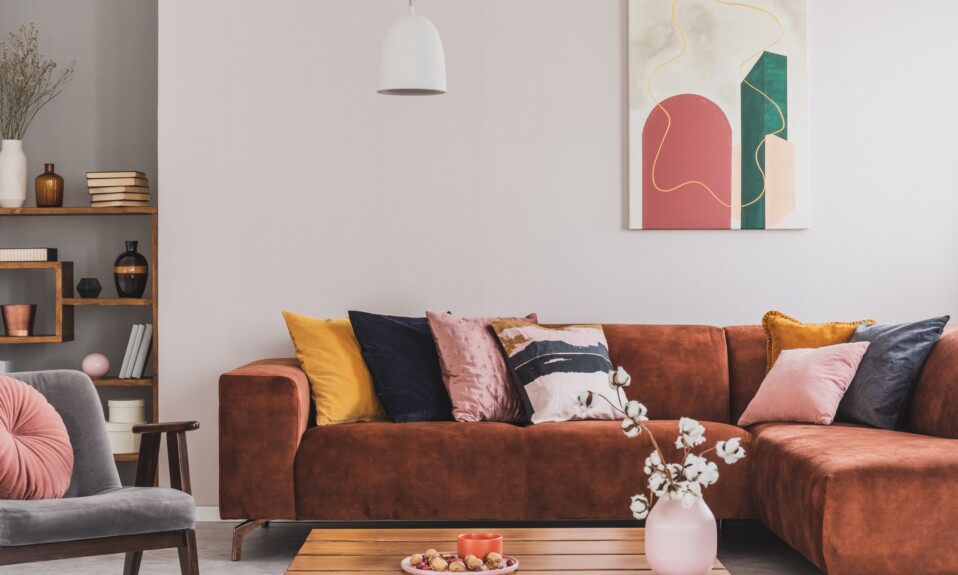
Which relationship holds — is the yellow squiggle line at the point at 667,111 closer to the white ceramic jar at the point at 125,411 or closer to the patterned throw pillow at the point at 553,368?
the patterned throw pillow at the point at 553,368

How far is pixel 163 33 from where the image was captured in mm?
4695

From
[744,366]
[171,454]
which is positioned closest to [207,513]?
[171,454]

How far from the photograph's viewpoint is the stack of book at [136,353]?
4738mm

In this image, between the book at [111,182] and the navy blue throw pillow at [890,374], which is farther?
the book at [111,182]

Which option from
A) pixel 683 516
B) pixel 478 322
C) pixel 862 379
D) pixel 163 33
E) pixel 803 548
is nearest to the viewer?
pixel 683 516

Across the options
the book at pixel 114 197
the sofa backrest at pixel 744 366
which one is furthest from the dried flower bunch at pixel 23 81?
the sofa backrest at pixel 744 366

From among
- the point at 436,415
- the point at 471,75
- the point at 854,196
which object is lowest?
the point at 436,415

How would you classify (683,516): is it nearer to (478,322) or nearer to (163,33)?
(478,322)

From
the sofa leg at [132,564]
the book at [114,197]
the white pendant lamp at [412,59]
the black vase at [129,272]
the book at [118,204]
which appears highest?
the white pendant lamp at [412,59]

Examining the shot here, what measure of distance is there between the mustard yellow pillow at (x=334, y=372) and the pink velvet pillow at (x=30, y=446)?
1069 millimetres

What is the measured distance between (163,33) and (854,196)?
10.7 ft

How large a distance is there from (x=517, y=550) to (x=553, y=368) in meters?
1.51

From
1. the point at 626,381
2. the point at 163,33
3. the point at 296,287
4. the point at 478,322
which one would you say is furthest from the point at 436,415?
the point at 163,33

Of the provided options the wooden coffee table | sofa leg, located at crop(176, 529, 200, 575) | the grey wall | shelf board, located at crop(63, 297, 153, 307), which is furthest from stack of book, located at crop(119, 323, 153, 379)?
the wooden coffee table
